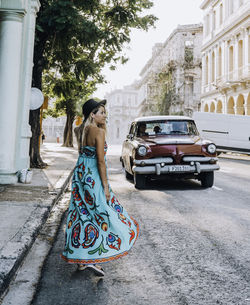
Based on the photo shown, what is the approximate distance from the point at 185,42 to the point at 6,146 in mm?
47667

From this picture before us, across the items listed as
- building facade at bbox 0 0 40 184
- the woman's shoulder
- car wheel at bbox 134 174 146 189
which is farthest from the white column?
the woman's shoulder

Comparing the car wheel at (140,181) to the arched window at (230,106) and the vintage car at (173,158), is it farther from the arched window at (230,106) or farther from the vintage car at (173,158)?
the arched window at (230,106)

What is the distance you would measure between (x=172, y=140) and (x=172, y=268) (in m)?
5.29

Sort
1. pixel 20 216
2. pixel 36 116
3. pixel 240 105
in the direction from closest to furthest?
1. pixel 20 216
2. pixel 36 116
3. pixel 240 105

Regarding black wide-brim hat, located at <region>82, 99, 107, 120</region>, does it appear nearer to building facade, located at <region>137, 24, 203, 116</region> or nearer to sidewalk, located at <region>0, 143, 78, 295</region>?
sidewalk, located at <region>0, 143, 78, 295</region>

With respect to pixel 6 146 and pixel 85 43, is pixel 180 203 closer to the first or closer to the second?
pixel 6 146

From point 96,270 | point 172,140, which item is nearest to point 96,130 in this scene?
point 96,270

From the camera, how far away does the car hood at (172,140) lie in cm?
847

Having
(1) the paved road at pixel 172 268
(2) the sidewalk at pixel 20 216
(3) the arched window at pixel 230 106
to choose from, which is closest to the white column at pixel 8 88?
(2) the sidewalk at pixel 20 216

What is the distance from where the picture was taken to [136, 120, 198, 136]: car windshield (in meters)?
9.51

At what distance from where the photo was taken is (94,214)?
3.22 meters

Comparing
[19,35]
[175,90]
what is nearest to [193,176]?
[19,35]

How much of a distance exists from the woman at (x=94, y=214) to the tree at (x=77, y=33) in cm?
729

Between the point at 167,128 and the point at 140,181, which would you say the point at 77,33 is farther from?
the point at 140,181
